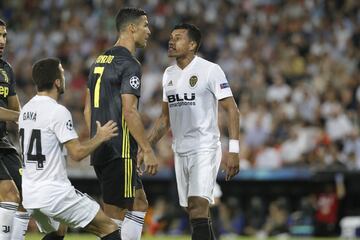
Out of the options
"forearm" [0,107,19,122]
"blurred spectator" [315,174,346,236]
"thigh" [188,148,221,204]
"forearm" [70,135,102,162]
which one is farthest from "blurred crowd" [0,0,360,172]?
"forearm" [70,135,102,162]

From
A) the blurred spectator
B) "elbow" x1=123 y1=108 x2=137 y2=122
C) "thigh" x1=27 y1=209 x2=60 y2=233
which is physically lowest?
the blurred spectator

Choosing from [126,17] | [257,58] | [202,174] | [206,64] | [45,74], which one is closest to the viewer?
[45,74]

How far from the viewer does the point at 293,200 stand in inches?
745

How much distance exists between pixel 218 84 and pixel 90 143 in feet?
5.84

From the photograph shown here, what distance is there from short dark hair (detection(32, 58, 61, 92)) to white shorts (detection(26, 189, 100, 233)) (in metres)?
0.99

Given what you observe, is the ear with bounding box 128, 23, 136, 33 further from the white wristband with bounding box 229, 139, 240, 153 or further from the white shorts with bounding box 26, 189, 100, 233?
the white shorts with bounding box 26, 189, 100, 233

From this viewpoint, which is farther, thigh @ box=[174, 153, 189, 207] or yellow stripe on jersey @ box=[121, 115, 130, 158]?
thigh @ box=[174, 153, 189, 207]

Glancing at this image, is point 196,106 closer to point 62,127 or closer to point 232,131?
point 232,131

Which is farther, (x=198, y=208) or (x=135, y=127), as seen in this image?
(x=198, y=208)

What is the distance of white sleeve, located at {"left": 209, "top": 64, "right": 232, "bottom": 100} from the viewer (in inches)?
367

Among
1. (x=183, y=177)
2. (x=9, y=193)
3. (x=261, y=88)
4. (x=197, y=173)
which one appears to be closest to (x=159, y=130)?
(x=183, y=177)

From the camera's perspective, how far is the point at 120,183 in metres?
8.71

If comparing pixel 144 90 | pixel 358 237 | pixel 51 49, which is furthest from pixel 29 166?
pixel 51 49

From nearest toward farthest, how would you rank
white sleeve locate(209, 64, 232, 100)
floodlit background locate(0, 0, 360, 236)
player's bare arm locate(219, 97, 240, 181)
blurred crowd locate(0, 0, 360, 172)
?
player's bare arm locate(219, 97, 240, 181)
white sleeve locate(209, 64, 232, 100)
floodlit background locate(0, 0, 360, 236)
blurred crowd locate(0, 0, 360, 172)
